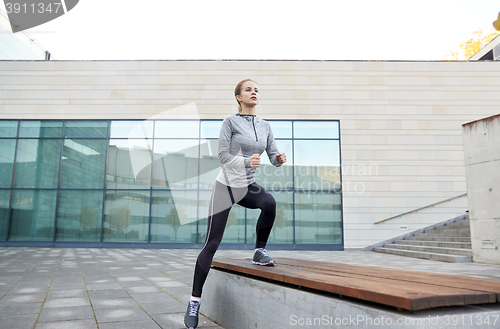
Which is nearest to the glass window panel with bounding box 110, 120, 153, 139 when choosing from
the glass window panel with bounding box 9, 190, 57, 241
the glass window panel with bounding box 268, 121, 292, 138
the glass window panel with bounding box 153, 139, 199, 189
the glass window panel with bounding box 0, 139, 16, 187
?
the glass window panel with bounding box 153, 139, 199, 189

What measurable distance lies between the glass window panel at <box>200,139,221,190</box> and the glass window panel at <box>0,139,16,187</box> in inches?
288

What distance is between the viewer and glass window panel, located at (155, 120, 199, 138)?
14.4 meters

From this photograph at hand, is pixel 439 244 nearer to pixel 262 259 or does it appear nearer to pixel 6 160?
pixel 262 259

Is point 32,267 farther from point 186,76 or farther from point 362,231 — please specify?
point 362,231

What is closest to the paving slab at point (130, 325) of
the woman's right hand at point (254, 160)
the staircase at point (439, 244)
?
the woman's right hand at point (254, 160)

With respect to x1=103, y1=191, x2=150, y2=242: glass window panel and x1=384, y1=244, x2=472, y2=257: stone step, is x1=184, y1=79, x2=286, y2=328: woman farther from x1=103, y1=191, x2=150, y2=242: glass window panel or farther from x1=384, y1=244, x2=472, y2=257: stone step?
x1=103, y1=191, x2=150, y2=242: glass window panel

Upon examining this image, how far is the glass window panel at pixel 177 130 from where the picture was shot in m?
14.4

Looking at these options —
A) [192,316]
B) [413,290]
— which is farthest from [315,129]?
[413,290]

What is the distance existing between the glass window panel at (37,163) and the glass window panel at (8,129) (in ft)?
1.46

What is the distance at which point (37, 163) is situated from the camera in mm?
14430

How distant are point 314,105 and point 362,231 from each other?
5090 mm

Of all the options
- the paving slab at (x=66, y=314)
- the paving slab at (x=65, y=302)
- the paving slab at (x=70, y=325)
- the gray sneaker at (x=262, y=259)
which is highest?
the gray sneaker at (x=262, y=259)

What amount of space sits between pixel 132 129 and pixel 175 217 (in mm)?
3821

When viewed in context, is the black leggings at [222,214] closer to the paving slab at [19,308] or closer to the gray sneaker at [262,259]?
the gray sneaker at [262,259]
